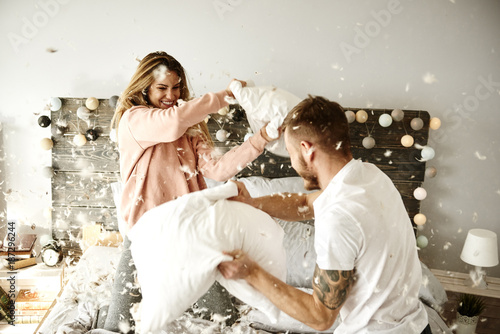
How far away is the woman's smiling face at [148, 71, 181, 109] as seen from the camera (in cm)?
165

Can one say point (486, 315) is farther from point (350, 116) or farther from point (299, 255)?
point (350, 116)

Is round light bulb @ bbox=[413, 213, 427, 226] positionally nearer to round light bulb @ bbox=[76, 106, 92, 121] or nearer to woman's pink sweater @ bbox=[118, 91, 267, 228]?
woman's pink sweater @ bbox=[118, 91, 267, 228]

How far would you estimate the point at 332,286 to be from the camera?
43.6 inches

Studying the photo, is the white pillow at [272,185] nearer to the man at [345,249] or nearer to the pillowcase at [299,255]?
the pillowcase at [299,255]

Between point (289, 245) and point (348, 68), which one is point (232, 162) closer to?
point (289, 245)

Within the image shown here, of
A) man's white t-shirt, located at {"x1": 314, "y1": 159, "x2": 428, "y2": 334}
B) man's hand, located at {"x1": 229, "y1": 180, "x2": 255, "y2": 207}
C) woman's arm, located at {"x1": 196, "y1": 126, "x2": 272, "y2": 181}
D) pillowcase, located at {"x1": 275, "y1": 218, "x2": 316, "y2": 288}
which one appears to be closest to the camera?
man's white t-shirt, located at {"x1": 314, "y1": 159, "x2": 428, "y2": 334}

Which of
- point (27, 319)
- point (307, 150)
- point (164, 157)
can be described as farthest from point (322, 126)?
point (27, 319)

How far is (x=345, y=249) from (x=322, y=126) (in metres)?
0.37

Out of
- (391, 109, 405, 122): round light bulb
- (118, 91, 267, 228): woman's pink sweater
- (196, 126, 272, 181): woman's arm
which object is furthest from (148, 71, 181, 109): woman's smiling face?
(391, 109, 405, 122): round light bulb

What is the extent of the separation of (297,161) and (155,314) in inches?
25.0

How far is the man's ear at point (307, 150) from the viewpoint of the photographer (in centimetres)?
124

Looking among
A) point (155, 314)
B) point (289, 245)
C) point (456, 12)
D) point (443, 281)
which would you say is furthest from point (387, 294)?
point (456, 12)

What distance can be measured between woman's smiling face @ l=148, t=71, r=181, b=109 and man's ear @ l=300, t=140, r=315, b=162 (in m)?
0.67

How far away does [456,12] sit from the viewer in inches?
90.4
